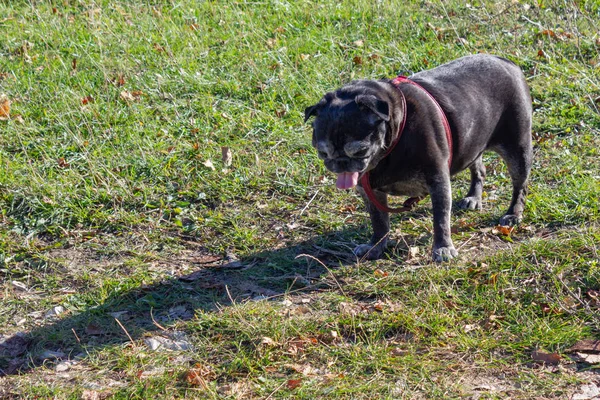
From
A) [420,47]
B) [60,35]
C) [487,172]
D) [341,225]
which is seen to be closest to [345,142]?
[341,225]

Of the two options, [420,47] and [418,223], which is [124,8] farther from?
[418,223]

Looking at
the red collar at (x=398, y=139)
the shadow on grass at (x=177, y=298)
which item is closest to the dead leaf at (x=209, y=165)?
the shadow on grass at (x=177, y=298)

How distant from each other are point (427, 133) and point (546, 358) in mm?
1746

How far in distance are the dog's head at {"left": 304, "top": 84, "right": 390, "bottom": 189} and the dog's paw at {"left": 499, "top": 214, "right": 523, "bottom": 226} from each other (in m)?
1.36

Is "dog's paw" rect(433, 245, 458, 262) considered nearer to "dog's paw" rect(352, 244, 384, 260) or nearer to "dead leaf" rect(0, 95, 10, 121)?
"dog's paw" rect(352, 244, 384, 260)

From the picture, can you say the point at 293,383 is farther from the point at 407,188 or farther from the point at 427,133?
the point at 427,133

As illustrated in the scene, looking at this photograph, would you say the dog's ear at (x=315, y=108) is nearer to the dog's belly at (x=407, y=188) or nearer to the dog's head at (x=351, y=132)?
the dog's head at (x=351, y=132)

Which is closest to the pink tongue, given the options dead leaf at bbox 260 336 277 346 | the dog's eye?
the dog's eye

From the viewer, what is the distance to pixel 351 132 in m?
4.88

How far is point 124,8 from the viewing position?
388 inches

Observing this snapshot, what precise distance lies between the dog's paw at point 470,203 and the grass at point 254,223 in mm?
120

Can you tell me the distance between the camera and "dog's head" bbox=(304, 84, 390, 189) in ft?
16.0

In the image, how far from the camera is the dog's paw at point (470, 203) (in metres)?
6.20

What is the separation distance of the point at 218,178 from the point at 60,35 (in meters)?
3.67
